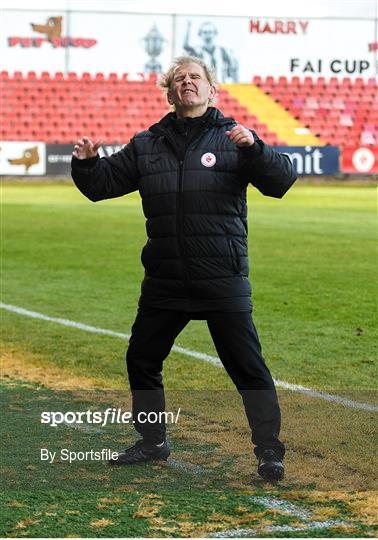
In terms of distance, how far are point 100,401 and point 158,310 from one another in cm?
181

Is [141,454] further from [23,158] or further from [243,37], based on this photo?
[243,37]

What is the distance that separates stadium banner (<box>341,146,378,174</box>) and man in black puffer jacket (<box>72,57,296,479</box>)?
102ft

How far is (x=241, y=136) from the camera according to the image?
4539mm

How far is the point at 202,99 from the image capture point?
472cm

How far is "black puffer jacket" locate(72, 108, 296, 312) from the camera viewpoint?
471cm

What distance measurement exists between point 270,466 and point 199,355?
357 centimetres

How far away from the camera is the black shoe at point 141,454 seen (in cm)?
507

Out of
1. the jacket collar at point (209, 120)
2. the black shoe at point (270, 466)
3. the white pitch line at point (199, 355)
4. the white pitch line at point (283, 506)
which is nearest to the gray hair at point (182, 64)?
the jacket collar at point (209, 120)

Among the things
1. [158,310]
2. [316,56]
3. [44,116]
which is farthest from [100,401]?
[316,56]

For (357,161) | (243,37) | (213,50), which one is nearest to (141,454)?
(357,161)

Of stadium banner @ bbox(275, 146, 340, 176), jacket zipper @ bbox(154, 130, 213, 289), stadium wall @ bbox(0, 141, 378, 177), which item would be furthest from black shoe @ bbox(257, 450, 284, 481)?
stadium banner @ bbox(275, 146, 340, 176)

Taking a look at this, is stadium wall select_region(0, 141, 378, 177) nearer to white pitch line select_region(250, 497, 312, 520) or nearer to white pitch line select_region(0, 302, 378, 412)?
white pitch line select_region(0, 302, 378, 412)

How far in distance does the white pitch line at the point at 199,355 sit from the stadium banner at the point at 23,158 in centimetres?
2256

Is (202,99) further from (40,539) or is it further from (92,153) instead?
(40,539)
